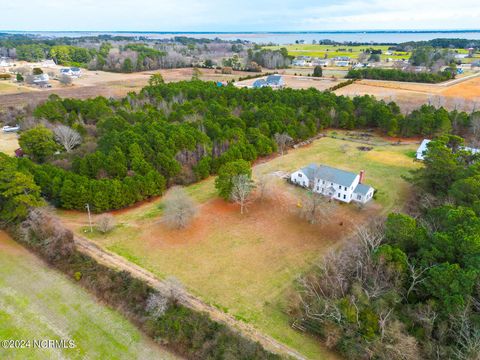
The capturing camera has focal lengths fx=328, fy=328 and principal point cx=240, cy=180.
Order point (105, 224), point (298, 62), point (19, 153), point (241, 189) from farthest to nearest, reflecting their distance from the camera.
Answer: point (298, 62), point (19, 153), point (241, 189), point (105, 224)

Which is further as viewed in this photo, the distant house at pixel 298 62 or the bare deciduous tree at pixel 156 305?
the distant house at pixel 298 62

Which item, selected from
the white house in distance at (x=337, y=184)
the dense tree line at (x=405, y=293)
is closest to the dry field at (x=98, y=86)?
the white house in distance at (x=337, y=184)

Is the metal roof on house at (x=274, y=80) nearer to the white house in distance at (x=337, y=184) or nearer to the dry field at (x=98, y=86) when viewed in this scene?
the dry field at (x=98, y=86)

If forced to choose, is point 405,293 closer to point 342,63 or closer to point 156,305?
point 156,305

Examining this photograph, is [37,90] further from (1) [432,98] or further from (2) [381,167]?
(1) [432,98]

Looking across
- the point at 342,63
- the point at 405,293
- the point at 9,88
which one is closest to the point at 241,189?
the point at 405,293

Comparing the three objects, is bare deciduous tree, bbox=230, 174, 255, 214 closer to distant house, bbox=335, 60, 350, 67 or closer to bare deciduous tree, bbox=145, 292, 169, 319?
bare deciduous tree, bbox=145, 292, 169, 319

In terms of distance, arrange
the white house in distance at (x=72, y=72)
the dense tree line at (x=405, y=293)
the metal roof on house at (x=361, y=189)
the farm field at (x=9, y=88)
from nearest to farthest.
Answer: the dense tree line at (x=405, y=293), the metal roof on house at (x=361, y=189), the farm field at (x=9, y=88), the white house in distance at (x=72, y=72)

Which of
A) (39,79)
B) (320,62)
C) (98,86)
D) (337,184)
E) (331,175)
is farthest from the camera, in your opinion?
(320,62)
